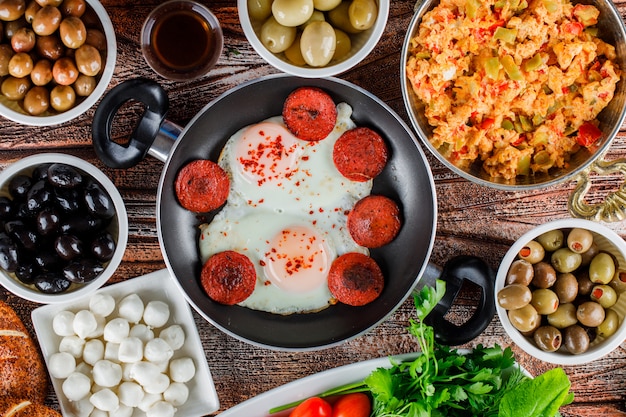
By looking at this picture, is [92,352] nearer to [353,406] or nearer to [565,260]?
[353,406]

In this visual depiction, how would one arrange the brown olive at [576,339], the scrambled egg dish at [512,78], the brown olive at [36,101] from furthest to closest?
the brown olive at [576,339], the brown olive at [36,101], the scrambled egg dish at [512,78]

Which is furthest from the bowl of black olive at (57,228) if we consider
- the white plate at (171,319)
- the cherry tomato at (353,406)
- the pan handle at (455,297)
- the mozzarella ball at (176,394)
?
the pan handle at (455,297)

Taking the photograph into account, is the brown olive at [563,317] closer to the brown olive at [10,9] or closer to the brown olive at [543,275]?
the brown olive at [543,275]

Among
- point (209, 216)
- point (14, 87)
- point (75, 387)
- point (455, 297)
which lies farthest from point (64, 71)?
point (455, 297)

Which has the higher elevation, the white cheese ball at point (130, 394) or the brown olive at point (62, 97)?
the brown olive at point (62, 97)

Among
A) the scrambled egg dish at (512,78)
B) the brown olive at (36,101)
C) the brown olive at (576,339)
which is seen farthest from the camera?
the brown olive at (576,339)

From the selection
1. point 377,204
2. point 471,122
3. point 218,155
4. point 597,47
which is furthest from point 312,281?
point 597,47
